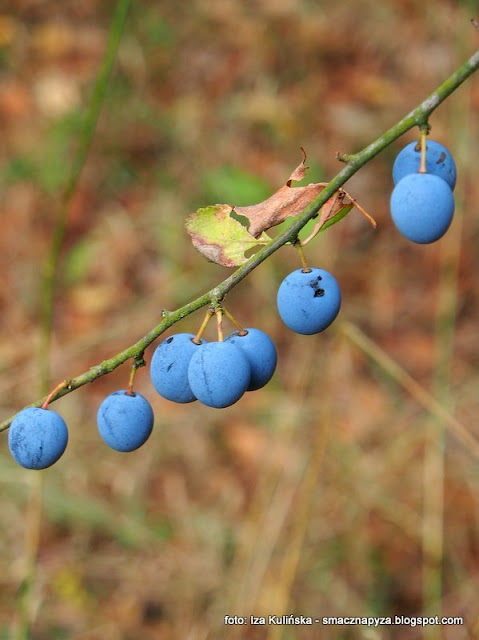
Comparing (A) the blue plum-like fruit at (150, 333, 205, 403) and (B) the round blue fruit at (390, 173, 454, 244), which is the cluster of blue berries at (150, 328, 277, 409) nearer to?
(A) the blue plum-like fruit at (150, 333, 205, 403)

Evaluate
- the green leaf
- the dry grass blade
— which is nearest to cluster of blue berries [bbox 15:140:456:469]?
the green leaf

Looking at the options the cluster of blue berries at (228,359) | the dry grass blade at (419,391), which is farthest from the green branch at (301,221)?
the dry grass blade at (419,391)

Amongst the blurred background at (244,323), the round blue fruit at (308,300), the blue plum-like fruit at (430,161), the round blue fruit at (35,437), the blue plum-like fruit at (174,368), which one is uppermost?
the blurred background at (244,323)

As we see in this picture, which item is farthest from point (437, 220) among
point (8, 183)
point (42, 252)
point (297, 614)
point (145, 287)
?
point (8, 183)

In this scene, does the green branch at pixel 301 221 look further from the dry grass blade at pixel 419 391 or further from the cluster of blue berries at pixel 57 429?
the dry grass blade at pixel 419 391

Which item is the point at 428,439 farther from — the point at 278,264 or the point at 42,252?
the point at 42,252

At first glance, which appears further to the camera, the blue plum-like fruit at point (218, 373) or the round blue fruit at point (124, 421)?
the round blue fruit at point (124, 421)
